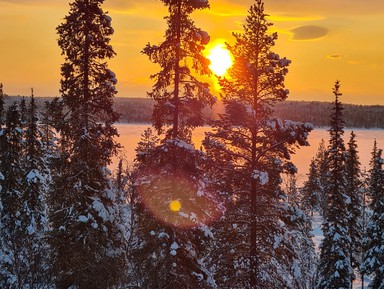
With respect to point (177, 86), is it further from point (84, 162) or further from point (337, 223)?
point (337, 223)

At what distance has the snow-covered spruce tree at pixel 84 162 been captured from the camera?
1588cm

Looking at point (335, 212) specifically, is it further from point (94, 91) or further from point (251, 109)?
point (94, 91)

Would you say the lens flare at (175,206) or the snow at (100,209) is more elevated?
the lens flare at (175,206)

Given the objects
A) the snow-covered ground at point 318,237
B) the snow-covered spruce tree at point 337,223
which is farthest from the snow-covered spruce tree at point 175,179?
the snow-covered ground at point 318,237

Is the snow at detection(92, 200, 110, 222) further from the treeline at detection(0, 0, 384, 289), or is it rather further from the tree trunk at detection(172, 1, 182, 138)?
the tree trunk at detection(172, 1, 182, 138)

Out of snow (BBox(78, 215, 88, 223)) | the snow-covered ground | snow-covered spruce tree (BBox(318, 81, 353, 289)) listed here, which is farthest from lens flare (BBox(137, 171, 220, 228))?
the snow-covered ground

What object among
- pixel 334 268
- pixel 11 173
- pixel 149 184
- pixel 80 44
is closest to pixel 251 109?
pixel 149 184

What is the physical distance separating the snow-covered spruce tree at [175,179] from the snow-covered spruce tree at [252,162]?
1.21 m

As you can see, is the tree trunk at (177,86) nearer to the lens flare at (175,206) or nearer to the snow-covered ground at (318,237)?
the lens flare at (175,206)

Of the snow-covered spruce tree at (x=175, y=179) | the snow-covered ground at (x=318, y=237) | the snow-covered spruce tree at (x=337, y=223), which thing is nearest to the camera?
the snow-covered spruce tree at (x=175, y=179)

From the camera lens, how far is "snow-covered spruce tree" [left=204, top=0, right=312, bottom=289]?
1581 centimetres

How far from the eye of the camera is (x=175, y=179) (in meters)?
15.2

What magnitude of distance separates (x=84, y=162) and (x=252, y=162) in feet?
21.7

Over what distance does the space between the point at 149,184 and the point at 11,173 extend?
21.8 m
